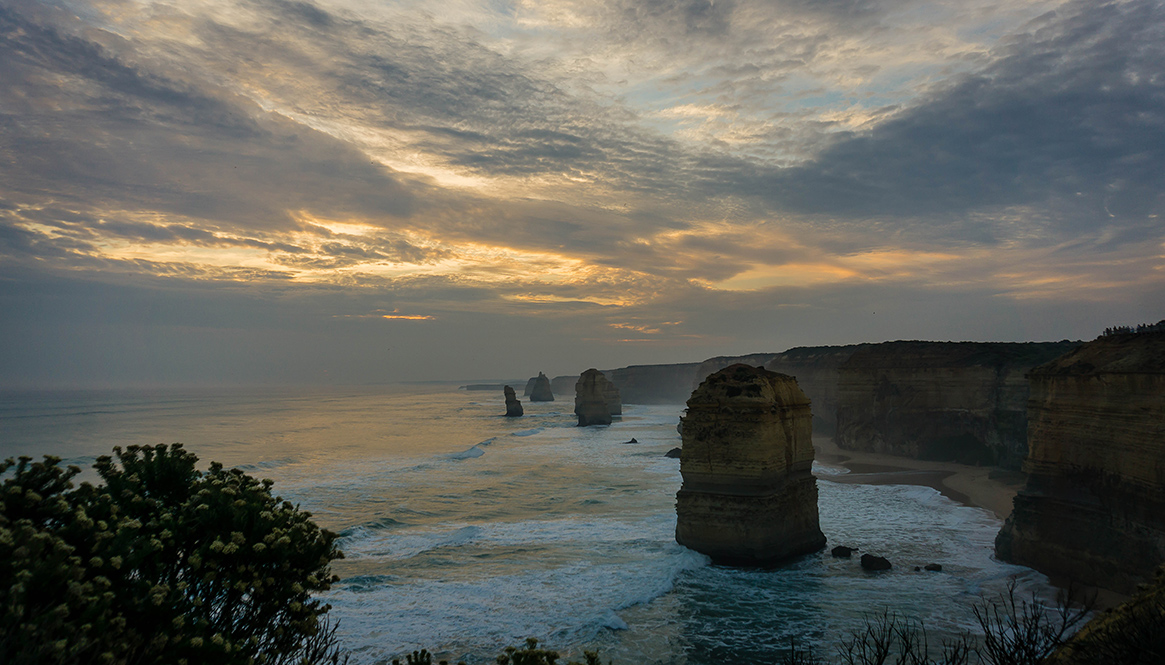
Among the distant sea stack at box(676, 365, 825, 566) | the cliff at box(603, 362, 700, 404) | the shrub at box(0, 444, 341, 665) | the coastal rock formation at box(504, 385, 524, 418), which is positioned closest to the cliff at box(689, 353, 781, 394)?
the cliff at box(603, 362, 700, 404)

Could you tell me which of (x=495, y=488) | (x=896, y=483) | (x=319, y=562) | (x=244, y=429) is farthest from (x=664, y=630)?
(x=244, y=429)

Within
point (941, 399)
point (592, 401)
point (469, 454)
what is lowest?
point (469, 454)

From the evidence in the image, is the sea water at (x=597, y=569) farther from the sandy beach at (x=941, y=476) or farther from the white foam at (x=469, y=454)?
the white foam at (x=469, y=454)

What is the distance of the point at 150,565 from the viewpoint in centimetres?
662

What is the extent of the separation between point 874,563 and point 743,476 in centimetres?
501

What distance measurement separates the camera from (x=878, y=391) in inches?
1857

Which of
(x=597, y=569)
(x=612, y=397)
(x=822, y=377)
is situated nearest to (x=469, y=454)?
(x=597, y=569)

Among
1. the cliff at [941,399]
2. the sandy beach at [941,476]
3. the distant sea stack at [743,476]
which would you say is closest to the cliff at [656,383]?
the cliff at [941,399]

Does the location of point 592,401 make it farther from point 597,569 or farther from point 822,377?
point 597,569

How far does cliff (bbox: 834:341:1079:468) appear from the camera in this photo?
125 ft

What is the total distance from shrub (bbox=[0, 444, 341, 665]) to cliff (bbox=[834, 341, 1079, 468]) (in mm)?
41007

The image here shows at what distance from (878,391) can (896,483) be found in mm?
13899

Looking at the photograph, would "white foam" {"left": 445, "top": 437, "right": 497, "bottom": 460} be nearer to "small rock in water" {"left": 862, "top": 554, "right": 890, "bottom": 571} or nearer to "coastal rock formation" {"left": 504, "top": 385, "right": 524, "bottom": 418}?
"small rock in water" {"left": 862, "top": 554, "right": 890, "bottom": 571}

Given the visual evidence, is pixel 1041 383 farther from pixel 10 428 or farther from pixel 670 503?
pixel 10 428
